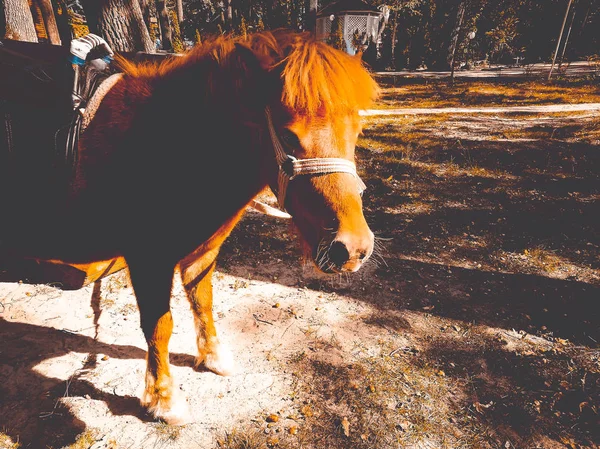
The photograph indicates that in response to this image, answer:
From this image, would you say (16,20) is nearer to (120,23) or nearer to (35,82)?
(120,23)

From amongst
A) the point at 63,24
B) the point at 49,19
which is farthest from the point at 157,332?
the point at 63,24

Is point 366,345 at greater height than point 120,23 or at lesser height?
lesser

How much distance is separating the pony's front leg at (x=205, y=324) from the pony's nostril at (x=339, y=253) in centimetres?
162

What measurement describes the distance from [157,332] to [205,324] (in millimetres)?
636

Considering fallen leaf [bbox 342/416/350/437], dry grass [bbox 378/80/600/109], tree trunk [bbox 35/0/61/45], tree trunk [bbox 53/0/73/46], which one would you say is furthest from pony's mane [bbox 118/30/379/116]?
tree trunk [bbox 53/0/73/46]

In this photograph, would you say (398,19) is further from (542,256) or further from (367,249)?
(367,249)

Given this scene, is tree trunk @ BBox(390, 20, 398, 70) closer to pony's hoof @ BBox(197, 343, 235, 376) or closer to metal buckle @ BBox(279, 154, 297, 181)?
pony's hoof @ BBox(197, 343, 235, 376)

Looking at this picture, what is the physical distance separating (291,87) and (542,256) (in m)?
4.92

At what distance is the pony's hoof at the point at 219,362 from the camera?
2.97m

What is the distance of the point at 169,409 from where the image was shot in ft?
8.34

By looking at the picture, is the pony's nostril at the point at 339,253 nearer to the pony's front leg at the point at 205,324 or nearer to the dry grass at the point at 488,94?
the pony's front leg at the point at 205,324

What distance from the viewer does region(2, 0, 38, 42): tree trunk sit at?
7.44 m

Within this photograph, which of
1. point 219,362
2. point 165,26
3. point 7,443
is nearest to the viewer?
point 7,443

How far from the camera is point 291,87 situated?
1.48 m
